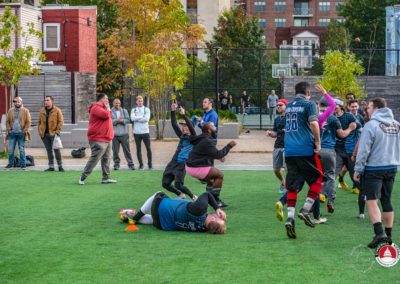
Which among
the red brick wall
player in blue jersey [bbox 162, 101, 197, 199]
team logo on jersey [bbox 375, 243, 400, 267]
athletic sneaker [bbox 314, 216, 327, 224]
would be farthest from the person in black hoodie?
the red brick wall

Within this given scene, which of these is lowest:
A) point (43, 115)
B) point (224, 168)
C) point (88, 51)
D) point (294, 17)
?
point (224, 168)

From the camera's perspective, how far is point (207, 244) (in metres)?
8.41

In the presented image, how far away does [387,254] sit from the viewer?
7664mm

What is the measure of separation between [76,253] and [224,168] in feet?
35.8

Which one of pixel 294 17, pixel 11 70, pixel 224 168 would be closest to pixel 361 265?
pixel 224 168

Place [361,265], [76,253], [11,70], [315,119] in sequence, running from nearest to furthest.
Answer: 1. [361,265]
2. [76,253]
3. [315,119]
4. [11,70]

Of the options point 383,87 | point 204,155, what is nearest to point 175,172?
point 204,155

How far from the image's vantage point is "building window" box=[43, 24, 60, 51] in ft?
124

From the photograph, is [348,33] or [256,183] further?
[348,33]

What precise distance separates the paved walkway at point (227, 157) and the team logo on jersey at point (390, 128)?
1050 centimetres

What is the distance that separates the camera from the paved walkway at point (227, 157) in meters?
19.2

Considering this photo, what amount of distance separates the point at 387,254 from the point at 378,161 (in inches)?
44.4

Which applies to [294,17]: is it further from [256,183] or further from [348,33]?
[256,183]

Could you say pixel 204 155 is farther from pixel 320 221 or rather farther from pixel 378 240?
pixel 378 240
